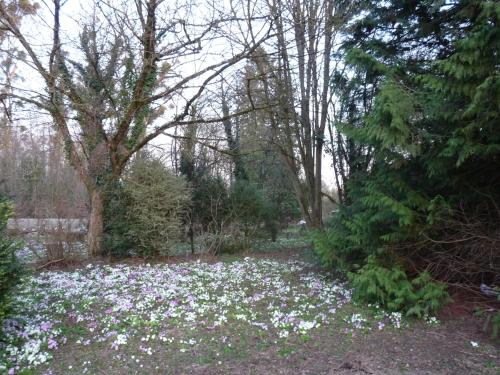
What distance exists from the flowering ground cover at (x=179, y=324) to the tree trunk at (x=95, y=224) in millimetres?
2176

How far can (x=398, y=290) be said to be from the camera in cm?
496

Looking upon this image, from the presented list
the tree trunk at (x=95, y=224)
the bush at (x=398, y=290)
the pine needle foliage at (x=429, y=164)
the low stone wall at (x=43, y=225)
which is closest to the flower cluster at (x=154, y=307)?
the bush at (x=398, y=290)

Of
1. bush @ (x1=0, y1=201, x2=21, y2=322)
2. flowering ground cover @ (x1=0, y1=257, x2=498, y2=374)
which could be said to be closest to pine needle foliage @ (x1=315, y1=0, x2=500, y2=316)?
flowering ground cover @ (x1=0, y1=257, x2=498, y2=374)

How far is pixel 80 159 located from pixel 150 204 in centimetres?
221

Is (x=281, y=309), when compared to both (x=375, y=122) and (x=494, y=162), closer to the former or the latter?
(x=375, y=122)

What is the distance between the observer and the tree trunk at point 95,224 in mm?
9227

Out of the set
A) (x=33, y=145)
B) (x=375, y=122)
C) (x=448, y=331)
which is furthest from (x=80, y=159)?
(x=33, y=145)

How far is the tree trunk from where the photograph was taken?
9.23 metres

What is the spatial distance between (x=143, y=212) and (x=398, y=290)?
6121 millimetres

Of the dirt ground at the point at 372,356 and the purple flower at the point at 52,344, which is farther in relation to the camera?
the purple flower at the point at 52,344

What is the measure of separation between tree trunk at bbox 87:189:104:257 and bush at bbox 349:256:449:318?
644 centimetres

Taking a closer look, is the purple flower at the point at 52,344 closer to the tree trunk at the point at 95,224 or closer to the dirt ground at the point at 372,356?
the dirt ground at the point at 372,356

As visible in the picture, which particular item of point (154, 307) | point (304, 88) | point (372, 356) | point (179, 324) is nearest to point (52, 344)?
point (179, 324)

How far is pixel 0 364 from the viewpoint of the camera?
11.3 ft
